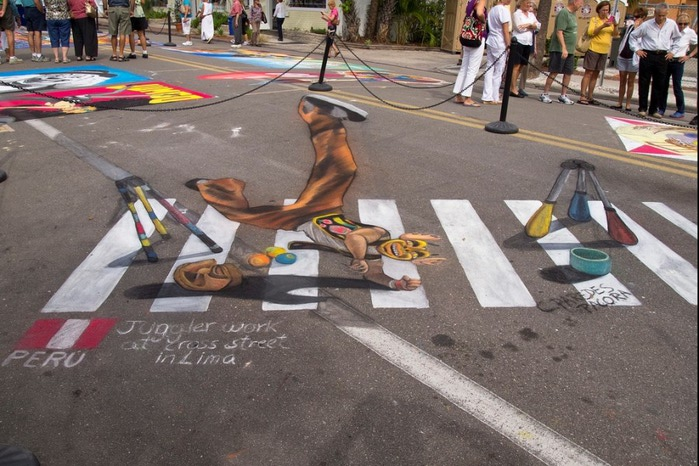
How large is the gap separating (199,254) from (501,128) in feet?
17.6

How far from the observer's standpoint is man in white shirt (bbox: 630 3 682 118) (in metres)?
9.75

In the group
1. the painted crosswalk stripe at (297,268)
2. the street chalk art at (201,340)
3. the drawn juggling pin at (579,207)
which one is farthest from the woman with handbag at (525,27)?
the street chalk art at (201,340)

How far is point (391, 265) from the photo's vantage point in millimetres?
4480

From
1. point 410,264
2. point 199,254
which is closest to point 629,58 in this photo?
point 410,264

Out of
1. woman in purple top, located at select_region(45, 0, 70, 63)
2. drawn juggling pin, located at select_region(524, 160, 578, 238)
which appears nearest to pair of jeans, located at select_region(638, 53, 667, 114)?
drawn juggling pin, located at select_region(524, 160, 578, 238)

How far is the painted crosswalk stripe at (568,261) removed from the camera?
13.3ft

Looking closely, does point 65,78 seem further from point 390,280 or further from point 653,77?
point 653,77

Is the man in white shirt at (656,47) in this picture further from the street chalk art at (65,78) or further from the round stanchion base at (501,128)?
the street chalk art at (65,78)

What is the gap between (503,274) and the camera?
14.5ft

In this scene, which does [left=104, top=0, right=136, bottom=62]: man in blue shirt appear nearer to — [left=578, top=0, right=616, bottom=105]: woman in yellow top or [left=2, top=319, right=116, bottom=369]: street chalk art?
[left=578, top=0, right=616, bottom=105]: woman in yellow top

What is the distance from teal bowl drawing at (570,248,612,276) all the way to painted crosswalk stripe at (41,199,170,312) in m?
3.35

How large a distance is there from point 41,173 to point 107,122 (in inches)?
97.2

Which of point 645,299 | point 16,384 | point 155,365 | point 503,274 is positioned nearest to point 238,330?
point 155,365

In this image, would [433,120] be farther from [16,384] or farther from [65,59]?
[65,59]
